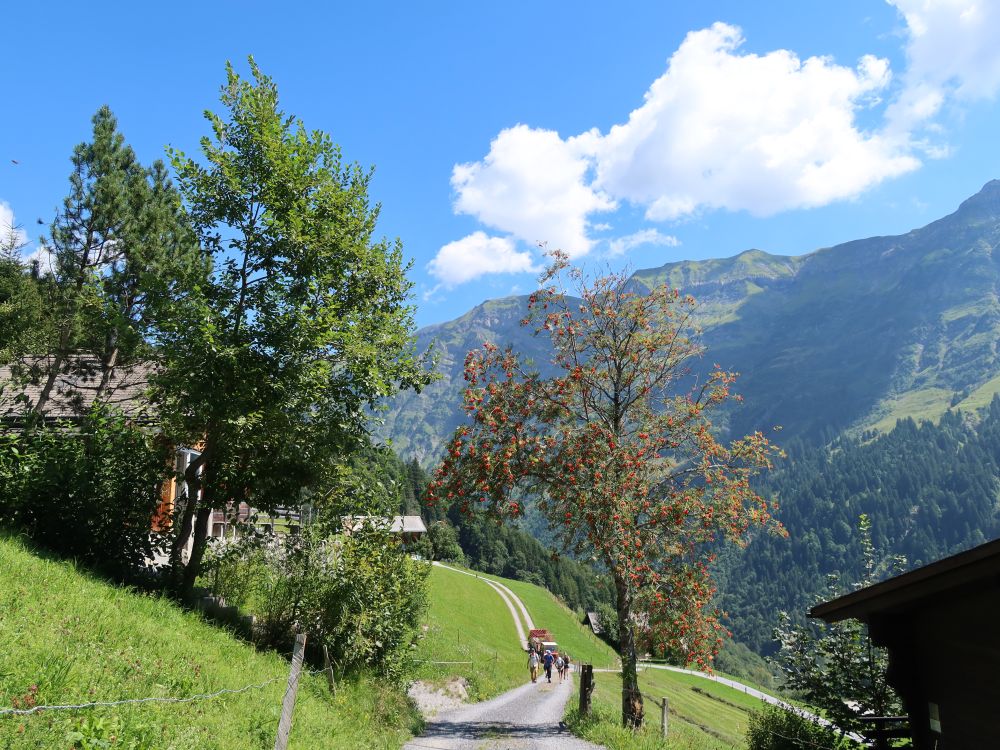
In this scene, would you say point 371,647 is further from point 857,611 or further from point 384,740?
point 857,611

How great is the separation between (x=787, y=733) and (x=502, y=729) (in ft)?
24.3

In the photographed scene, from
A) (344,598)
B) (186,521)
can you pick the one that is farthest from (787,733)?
(186,521)

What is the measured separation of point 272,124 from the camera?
13.5 m

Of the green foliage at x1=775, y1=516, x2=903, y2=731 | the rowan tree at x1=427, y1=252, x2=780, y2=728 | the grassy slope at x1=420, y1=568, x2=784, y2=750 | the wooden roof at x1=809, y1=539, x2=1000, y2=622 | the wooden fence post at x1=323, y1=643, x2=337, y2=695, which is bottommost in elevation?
the grassy slope at x1=420, y1=568, x2=784, y2=750

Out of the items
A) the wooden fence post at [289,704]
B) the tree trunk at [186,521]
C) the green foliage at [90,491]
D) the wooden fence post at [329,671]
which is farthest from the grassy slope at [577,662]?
the green foliage at [90,491]

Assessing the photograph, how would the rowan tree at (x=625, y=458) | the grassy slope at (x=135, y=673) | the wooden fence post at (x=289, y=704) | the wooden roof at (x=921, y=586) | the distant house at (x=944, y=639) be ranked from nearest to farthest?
the grassy slope at (x=135, y=673)
the wooden roof at (x=921, y=586)
the distant house at (x=944, y=639)
the wooden fence post at (x=289, y=704)
the rowan tree at (x=625, y=458)

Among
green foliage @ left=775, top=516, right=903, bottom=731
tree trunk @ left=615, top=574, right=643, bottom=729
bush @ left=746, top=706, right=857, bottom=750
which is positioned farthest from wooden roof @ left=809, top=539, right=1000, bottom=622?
tree trunk @ left=615, top=574, right=643, bottom=729

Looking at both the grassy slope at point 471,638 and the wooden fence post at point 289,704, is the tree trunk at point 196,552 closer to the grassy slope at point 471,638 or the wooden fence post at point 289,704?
the wooden fence post at point 289,704

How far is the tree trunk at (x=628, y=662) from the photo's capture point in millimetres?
17297

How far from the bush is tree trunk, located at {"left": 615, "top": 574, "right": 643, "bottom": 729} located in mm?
2956

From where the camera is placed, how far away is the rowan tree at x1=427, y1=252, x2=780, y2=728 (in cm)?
1700

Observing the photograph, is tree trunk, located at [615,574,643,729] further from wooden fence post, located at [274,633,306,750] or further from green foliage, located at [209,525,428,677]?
wooden fence post, located at [274,633,306,750]

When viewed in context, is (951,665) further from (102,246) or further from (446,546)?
(446,546)

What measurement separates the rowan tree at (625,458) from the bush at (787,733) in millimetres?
1972
